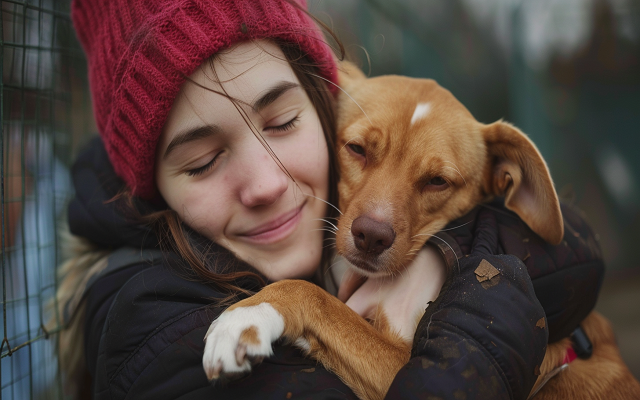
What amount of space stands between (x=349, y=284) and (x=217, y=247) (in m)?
0.65

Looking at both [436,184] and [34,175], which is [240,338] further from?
[34,175]

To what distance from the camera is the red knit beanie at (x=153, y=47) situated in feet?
5.62

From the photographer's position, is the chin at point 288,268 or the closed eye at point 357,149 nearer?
the chin at point 288,268

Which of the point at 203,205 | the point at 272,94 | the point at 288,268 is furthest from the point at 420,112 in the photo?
the point at 203,205

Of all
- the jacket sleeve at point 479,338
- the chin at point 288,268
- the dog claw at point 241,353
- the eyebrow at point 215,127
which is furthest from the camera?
the chin at point 288,268

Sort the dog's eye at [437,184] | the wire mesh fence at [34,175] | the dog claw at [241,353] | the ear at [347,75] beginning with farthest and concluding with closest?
the ear at [347,75] → the wire mesh fence at [34,175] → the dog's eye at [437,184] → the dog claw at [241,353]

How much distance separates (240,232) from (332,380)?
Result: 725 mm

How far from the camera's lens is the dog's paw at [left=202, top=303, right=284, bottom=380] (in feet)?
4.53

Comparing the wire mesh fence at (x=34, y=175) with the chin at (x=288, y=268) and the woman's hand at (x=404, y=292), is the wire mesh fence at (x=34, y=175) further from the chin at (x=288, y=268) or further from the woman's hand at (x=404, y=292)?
the woman's hand at (x=404, y=292)

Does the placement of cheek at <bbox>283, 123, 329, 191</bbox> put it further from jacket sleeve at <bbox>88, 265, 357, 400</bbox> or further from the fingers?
jacket sleeve at <bbox>88, 265, 357, 400</bbox>

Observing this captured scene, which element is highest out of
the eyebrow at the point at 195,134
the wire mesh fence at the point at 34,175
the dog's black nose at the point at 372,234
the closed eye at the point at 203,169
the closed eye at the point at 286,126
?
the closed eye at the point at 286,126

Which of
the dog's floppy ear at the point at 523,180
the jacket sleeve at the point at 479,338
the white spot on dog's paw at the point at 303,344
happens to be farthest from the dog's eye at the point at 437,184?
the white spot on dog's paw at the point at 303,344

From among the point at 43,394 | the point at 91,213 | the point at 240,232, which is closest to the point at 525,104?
the point at 240,232

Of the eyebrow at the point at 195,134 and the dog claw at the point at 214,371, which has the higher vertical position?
the eyebrow at the point at 195,134
